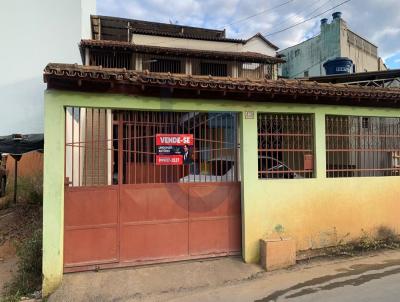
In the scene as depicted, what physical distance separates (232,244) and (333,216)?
88.7 inches

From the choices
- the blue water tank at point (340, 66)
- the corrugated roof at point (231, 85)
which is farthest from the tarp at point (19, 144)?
the blue water tank at point (340, 66)

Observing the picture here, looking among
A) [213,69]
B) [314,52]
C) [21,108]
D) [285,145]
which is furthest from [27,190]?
[314,52]

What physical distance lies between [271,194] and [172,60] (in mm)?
10831

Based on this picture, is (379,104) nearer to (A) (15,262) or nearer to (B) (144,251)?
(B) (144,251)

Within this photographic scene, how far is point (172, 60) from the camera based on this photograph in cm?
1608

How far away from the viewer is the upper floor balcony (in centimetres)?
1476

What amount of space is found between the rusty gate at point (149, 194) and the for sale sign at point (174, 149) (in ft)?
0.28

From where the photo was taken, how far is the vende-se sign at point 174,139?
252 inches

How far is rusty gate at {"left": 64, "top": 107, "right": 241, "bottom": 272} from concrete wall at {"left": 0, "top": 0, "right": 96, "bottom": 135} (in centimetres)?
949

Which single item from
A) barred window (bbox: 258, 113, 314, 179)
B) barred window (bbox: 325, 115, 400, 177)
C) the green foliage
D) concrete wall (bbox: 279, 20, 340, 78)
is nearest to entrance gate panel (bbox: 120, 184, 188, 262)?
barred window (bbox: 258, 113, 314, 179)

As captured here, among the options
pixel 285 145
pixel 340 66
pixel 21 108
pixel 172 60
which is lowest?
pixel 285 145

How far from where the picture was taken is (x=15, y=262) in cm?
784

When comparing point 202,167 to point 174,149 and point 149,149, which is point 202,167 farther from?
point 149,149

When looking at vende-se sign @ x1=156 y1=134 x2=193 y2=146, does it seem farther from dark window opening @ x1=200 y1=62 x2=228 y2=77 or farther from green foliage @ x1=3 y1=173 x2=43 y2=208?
dark window opening @ x1=200 y1=62 x2=228 y2=77
